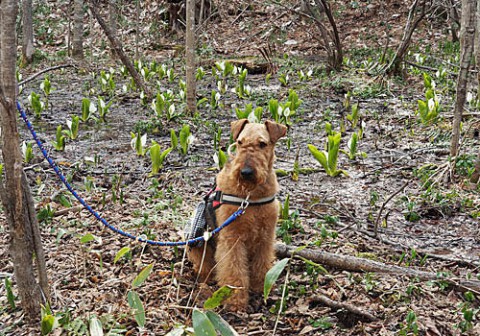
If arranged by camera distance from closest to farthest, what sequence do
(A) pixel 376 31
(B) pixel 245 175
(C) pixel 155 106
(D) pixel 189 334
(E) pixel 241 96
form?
(D) pixel 189 334 < (B) pixel 245 175 < (C) pixel 155 106 < (E) pixel 241 96 < (A) pixel 376 31

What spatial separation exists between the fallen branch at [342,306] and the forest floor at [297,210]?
0.09ft

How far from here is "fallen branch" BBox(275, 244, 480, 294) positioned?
2.78m

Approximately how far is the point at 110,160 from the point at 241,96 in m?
3.18

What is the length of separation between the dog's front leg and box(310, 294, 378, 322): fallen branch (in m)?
0.41

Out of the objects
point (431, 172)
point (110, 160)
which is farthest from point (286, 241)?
point (110, 160)

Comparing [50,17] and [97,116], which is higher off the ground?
[50,17]

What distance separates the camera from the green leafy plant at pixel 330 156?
4.64 m

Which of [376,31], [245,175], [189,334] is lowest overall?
[189,334]

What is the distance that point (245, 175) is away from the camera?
265cm

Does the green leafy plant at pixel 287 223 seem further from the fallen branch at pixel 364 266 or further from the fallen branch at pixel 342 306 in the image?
the fallen branch at pixel 342 306

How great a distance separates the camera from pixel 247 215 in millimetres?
2773

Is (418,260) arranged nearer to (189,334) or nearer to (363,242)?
(363,242)

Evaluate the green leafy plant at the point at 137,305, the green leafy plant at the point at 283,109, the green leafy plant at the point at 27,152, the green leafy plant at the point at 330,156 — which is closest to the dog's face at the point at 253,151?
the green leafy plant at the point at 137,305

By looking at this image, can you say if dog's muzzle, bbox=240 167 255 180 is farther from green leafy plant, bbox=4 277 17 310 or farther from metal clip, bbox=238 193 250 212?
green leafy plant, bbox=4 277 17 310
